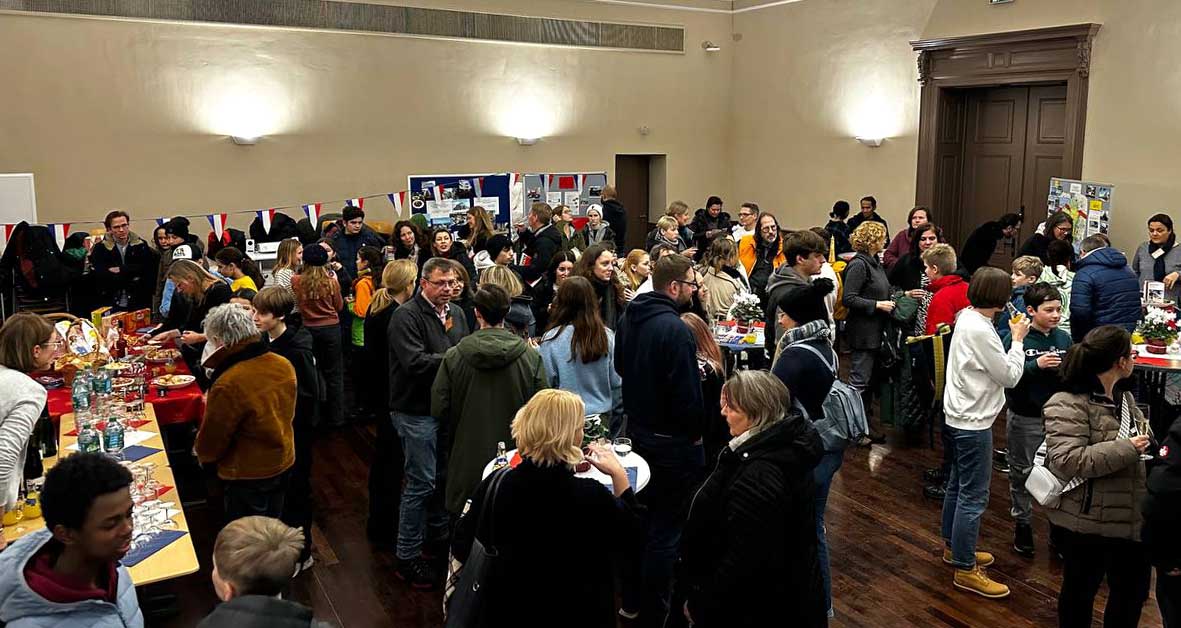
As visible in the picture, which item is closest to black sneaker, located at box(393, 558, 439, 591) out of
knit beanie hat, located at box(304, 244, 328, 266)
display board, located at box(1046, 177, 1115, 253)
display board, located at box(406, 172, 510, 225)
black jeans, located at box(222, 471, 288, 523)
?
black jeans, located at box(222, 471, 288, 523)

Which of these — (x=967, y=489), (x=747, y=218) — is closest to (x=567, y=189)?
(x=747, y=218)

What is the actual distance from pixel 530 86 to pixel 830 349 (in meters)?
9.72

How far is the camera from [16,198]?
9.19 m

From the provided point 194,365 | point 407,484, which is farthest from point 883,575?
point 194,365

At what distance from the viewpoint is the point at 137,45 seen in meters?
10.1

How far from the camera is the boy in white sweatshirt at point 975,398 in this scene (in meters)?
4.29

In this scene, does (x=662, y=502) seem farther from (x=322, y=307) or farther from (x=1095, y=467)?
(x=322, y=307)

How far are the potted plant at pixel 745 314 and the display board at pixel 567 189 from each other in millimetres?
6916

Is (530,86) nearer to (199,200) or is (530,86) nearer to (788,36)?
(788,36)

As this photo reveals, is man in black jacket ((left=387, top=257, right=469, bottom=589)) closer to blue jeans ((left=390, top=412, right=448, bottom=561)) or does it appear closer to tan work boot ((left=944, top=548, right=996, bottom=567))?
blue jeans ((left=390, top=412, right=448, bottom=561))

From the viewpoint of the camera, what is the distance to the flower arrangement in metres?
6.18

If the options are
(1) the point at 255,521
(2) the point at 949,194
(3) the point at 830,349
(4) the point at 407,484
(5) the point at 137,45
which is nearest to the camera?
(1) the point at 255,521

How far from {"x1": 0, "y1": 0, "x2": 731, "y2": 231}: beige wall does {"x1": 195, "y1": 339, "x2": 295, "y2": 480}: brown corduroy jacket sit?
739 cm

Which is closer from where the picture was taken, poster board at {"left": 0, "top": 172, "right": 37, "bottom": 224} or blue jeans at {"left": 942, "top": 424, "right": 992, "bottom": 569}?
blue jeans at {"left": 942, "top": 424, "right": 992, "bottom": 569}
